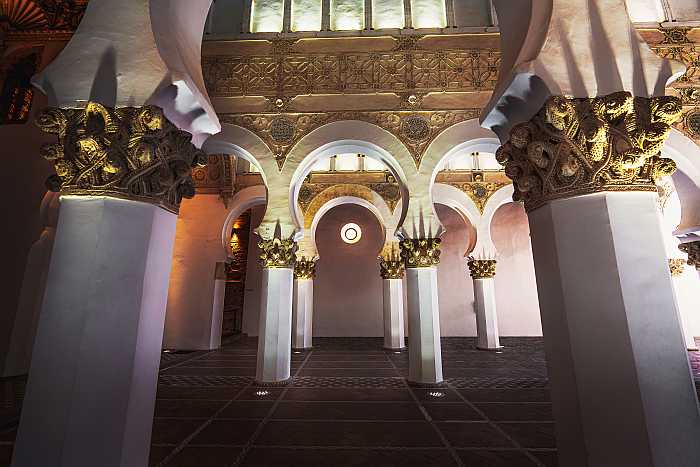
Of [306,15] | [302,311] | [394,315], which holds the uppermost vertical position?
[306,15]

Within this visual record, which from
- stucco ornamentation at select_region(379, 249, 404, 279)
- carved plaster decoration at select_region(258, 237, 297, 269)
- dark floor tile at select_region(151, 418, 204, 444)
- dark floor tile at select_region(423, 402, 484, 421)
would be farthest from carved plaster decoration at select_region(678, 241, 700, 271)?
dark floor tile at select_region(151, 418, 204, 444)

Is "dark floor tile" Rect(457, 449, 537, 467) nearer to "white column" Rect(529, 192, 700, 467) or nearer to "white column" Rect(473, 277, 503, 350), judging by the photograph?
"white column" Rect(529, 192, 700, 467)

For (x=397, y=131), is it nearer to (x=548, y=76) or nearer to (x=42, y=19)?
(x=548, y=76)

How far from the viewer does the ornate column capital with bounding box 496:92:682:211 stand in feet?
5.54

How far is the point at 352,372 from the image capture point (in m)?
5.71

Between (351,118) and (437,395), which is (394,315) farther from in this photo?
(351,118)

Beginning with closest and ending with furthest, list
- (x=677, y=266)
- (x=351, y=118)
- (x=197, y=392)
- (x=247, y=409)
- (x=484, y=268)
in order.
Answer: (x=247, y=409)
(x=197, y=392)
(x=351, y=118)
(x=484, y=268)
(x=677, y=266)

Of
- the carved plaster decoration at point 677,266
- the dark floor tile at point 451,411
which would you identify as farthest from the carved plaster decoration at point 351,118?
the carved plaster decoration at point 677,266

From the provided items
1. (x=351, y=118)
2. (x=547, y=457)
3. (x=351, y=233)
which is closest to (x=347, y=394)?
(x=547, y=457)

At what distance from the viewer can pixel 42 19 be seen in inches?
179

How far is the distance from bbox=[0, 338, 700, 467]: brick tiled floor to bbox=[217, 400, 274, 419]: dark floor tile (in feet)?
0.03

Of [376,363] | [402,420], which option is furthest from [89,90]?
[376,363]

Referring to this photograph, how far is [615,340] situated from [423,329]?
11.6 ft

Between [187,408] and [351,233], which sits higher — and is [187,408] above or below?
below
